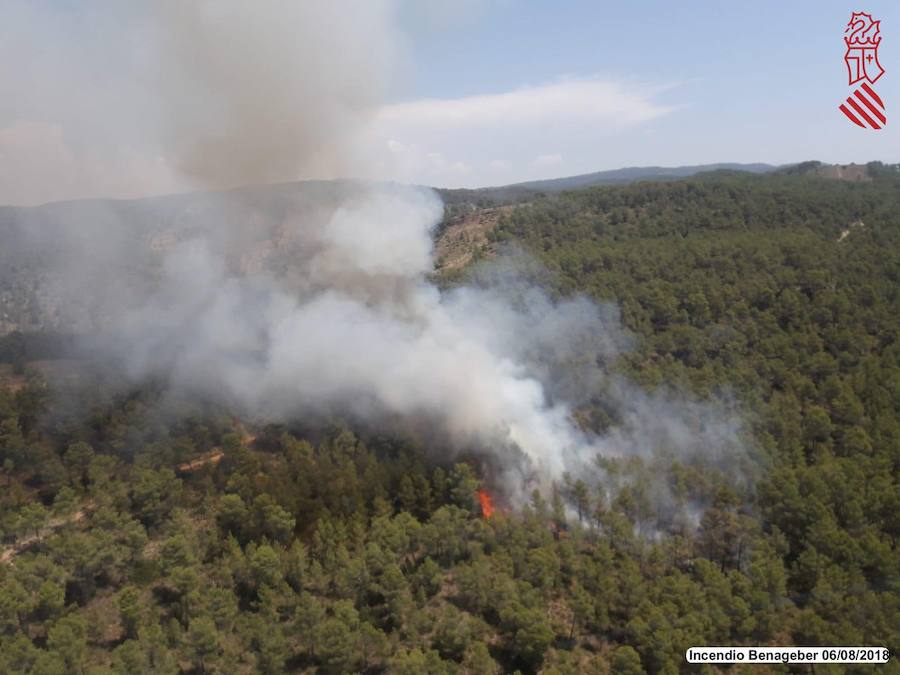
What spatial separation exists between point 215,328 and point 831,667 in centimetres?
5981

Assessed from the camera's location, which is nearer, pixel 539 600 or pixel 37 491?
pixel 539 600

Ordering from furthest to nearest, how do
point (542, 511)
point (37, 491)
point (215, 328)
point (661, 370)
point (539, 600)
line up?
point (215, 328), point (661, 370), point (37, 491), point (542, 511), point (539, 600)

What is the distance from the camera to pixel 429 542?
105 feet

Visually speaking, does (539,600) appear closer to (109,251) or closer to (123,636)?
(123,636)

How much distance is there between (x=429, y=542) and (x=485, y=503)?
5.96 metres

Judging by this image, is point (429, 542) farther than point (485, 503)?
No

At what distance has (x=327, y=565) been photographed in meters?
30.9

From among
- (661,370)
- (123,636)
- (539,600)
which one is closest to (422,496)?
(539,600)

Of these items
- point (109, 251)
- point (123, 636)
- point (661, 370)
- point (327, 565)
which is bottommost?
point (123, 636)

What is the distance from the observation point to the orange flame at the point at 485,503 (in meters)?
36.2

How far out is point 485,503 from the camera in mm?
36969

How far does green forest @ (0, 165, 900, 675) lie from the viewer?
26.2 meters

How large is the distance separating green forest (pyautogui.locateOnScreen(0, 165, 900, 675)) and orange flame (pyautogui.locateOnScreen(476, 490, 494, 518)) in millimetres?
1285

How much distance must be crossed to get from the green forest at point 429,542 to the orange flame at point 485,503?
4.22 feet
